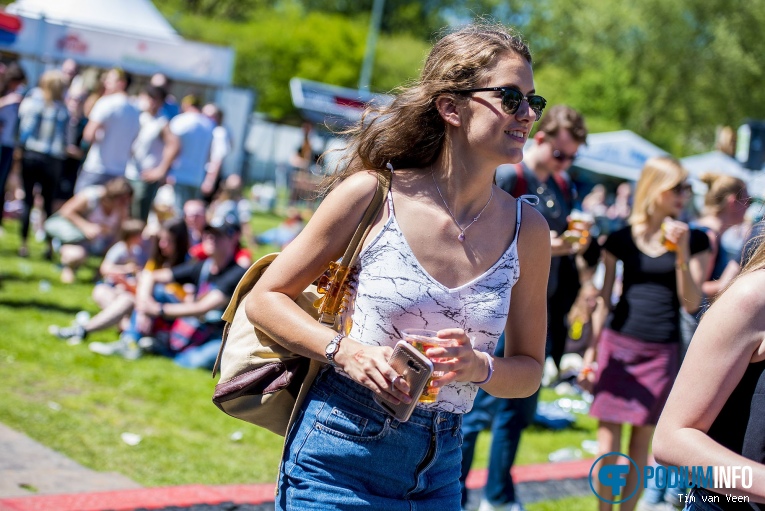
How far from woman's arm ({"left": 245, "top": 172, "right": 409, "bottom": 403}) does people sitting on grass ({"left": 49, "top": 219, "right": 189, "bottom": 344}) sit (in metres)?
5.58

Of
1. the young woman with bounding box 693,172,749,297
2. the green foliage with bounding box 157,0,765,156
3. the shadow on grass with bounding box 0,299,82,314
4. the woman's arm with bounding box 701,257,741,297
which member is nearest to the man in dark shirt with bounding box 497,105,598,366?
the woman's arm with bounding box 701,257,741,297

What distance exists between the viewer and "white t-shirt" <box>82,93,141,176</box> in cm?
1072

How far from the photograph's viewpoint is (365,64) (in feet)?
163

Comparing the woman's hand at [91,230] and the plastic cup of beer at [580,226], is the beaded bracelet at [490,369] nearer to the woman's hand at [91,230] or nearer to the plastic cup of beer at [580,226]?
the plastic cup of beer at [580,226]

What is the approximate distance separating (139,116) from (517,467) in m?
6.79

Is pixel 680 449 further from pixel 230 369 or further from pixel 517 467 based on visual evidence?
pixel 517 467

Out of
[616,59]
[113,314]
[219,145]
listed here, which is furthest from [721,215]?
[616,59]

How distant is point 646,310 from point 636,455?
0.84m

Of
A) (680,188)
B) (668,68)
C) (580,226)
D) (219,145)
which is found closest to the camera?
(580,226)

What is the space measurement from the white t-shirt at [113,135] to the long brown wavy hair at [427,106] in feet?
28.5

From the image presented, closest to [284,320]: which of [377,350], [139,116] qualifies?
[377,350]

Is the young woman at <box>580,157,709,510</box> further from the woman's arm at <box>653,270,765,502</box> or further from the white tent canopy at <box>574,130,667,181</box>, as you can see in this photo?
the white tent canopy at <box>574,130,667,181</box>

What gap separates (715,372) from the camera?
7.05 ft

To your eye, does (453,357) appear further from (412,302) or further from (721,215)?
(721,215)
